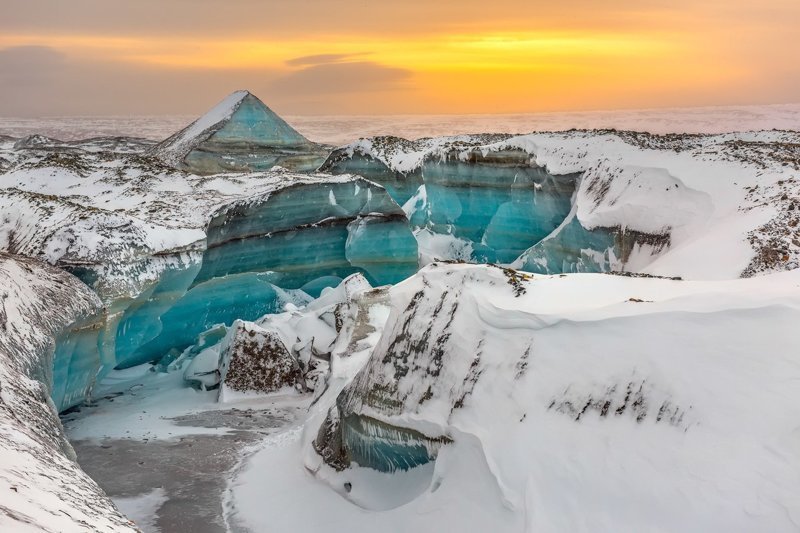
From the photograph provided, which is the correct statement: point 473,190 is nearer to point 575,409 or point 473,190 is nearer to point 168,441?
point 168,441

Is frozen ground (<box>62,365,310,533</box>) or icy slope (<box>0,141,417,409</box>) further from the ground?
icy slope (<box>0,141,417,409</box>)

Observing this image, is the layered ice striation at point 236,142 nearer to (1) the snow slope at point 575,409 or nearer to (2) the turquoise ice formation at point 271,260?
(2) the turquoise ice formation at point 271,260

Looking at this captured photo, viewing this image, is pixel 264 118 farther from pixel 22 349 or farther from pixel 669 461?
pixel 669 461

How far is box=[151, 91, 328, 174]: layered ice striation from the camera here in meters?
39.6

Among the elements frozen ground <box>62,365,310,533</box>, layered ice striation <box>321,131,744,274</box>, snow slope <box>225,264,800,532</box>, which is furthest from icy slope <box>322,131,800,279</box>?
frozen ground <box>62,365,310,533</box>

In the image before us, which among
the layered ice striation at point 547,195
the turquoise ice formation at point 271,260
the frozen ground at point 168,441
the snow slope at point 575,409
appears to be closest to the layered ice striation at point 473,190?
the layered ice striation at point 547,195

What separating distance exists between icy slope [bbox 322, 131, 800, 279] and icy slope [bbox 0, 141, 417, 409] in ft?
20.3

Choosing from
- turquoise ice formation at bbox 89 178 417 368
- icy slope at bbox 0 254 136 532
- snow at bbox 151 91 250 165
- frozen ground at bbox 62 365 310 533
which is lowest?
frozen ground at bbox 62 365 310 533

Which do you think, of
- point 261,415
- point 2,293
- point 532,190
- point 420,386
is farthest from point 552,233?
point 2,293

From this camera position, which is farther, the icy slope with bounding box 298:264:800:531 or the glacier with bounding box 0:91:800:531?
the glacier with bounding box 0:91:800:531

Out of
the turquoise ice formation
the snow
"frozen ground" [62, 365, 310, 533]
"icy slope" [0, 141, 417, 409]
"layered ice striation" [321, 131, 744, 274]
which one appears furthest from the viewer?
the snow

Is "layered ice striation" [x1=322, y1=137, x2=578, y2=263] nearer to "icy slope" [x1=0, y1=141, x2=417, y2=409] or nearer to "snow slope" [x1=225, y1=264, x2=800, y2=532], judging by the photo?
"icy slope" [x1=0, y1=141, x2=417, y2=409]

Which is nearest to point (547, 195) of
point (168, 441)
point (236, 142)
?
point (236, 142)

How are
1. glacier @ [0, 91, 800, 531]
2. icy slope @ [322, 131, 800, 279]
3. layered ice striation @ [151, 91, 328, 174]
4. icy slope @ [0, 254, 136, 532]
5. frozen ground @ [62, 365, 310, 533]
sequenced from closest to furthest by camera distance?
icy slope @ [0, 254, 136, 532] → glacier @ [0, 91, 800, 531] → frozen ground @ [62, 365, 310, 533] → icy slope @ [322, 131, 800, 279] → layered ice striation @ [151, 91, 328, 174]
